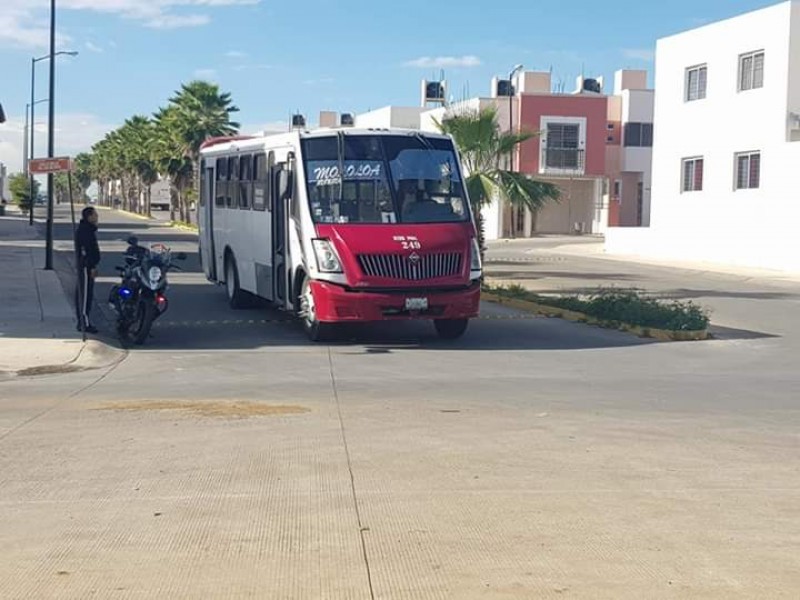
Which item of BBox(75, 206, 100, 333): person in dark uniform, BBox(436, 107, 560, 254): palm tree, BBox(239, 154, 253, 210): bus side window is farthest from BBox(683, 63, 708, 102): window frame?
BBox(75, 206, 100, 333): person in dark uniform

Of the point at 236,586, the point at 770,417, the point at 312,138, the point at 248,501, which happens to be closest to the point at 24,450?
the point at 248,501

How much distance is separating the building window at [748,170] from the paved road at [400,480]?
25.0 m

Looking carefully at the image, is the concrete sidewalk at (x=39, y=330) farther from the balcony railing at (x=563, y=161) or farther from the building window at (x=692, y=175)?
the balcony railing at (x=563, y=161)

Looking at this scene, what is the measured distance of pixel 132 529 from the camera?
6801mm

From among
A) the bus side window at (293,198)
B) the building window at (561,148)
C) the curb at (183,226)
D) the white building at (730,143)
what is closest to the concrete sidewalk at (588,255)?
the white building at (730,143)

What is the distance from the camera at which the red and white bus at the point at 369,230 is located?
1580 cm

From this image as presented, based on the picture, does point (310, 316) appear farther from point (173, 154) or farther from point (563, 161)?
point (173, 154)

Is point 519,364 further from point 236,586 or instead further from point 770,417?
point 236,586

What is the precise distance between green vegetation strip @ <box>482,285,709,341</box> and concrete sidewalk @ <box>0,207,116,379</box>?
805cm

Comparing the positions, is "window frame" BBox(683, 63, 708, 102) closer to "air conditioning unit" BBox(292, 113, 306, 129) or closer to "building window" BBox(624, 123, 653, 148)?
"building window" BBox(624, 123, 653, 148)

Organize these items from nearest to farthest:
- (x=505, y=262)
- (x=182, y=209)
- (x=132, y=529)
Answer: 1. (x=132, y=529)
2. (x=505, y=262)
3. (x=182, y=209)

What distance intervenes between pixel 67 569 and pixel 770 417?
7.21m

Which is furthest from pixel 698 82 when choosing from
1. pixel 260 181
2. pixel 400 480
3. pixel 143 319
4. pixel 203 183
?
pixel 400 480

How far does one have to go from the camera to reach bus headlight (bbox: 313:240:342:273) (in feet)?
51.8
